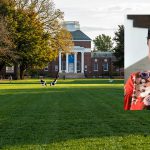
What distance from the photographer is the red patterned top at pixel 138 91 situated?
9.82 meters

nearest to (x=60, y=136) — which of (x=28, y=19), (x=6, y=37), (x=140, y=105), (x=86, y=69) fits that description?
(x=140, y=105)

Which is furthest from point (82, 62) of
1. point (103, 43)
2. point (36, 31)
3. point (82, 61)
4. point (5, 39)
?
point (5, 39)

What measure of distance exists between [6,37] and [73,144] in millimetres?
52583

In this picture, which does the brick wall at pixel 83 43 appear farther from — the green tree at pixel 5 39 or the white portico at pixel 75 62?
the green tree at pixel 5 39

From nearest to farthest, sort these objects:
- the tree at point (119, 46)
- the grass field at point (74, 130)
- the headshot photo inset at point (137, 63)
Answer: the headshot photo inset at point (137, 63) < the grass field at point (74, 130) < the tree at point (119, 46)

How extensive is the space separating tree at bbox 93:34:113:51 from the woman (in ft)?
540

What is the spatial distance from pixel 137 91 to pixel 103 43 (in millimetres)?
166339

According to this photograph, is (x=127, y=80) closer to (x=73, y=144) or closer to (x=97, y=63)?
(x=73, y=144)

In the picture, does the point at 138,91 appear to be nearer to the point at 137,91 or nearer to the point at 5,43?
the point at 137,91

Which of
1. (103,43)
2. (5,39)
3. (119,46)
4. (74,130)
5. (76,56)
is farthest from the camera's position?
(103,43)

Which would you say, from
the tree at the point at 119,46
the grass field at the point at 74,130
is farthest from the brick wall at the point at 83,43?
the grass field at the point at 74,130

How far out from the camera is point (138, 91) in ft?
32.7

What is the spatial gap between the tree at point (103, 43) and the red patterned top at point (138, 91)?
164481 mm

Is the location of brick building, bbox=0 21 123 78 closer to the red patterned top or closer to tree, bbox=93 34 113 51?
tree, bbox=93 34 113 51
